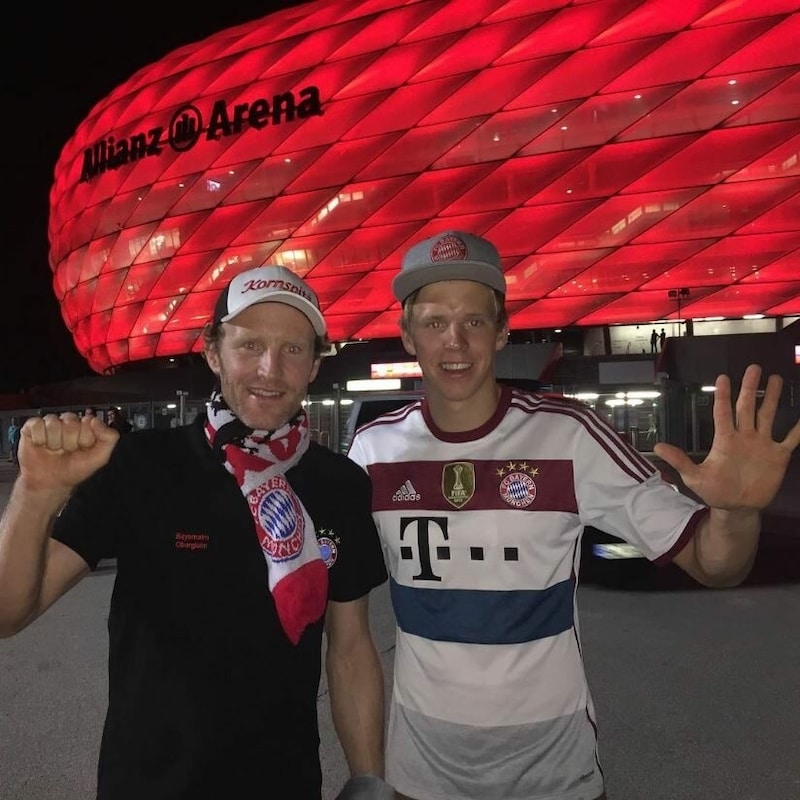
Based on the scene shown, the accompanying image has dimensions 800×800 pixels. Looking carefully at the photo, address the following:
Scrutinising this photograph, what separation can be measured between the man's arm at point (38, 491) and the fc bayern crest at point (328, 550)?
0.59m

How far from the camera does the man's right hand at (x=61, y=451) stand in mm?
1649

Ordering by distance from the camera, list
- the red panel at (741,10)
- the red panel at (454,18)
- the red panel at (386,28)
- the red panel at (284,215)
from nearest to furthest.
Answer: the red panel at (741,10), the red panel at (454,18), the red panel at (386,28), the red panel at (284,215)

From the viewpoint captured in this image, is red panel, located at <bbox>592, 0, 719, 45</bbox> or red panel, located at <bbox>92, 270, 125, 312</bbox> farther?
red panel, located at <bbox>92, 270, 125, 312</bbox>

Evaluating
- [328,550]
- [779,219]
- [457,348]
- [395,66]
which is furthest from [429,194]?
[328,550]

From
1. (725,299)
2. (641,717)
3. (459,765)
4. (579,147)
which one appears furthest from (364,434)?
(725,299)

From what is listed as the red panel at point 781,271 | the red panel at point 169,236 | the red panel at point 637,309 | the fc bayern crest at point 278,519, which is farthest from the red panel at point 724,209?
the fc bayern crest at point 278,519

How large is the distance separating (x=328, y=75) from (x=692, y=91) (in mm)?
11814

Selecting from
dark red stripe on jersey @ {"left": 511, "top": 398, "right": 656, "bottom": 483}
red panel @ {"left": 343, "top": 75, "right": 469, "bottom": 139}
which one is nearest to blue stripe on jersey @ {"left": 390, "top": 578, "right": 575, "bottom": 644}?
dark red stripe on jersey @ {"left": 511, "top": 398, "right": 656, "bottom": 483}

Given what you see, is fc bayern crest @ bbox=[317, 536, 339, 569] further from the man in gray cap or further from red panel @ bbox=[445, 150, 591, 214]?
red panel @ bbox=[445, 150, 591, 214]

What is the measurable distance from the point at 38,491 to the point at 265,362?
65 cm

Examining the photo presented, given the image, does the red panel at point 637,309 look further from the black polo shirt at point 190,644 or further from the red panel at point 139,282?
the black polo shirt at point 190,644

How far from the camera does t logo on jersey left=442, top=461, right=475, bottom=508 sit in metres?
2.06

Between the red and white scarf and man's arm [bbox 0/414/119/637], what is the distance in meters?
0.30

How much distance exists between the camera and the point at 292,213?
2548 cm
